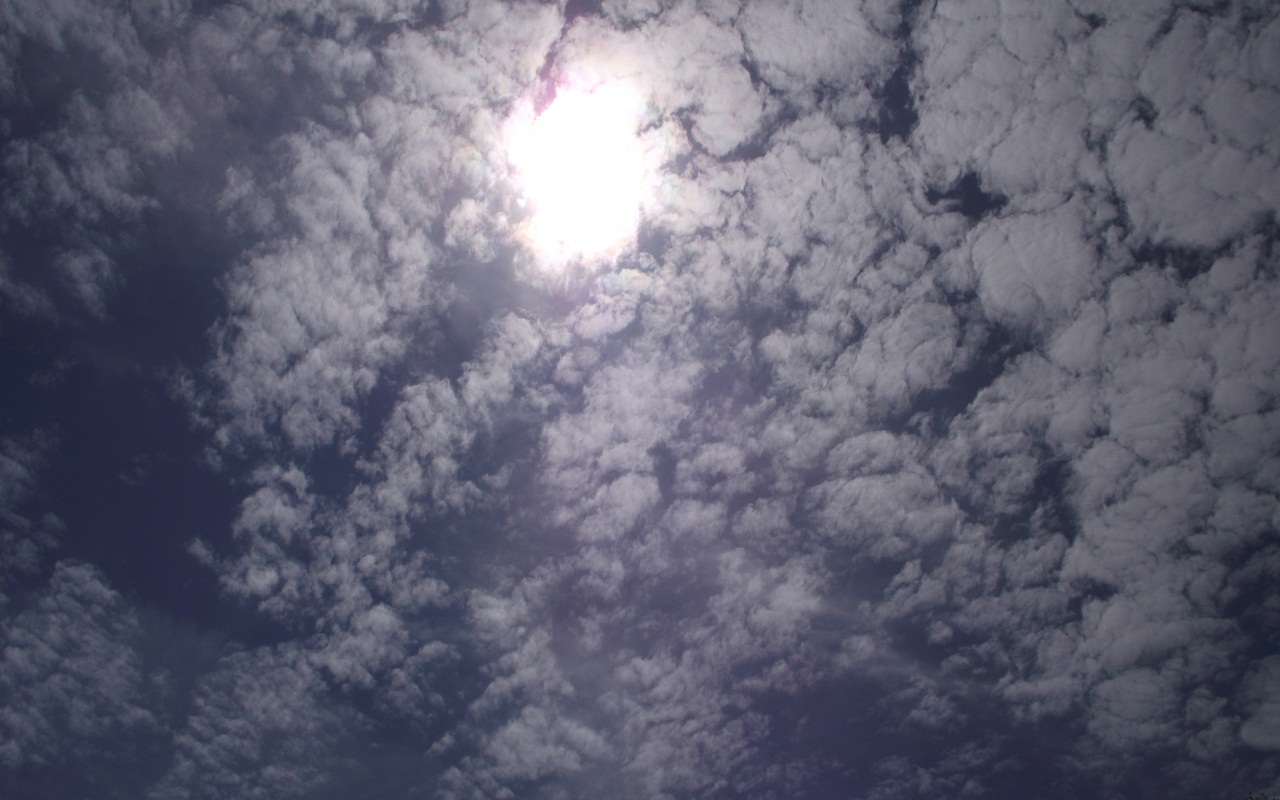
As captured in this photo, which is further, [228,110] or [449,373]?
[449,373]

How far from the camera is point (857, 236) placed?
23.2 ft

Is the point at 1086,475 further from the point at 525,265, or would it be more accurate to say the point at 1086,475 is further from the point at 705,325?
the point at 525,265

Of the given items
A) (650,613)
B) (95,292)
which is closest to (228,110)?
(95,292)

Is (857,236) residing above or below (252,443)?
above

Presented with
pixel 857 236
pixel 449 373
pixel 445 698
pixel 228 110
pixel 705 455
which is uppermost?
pixel 228 110

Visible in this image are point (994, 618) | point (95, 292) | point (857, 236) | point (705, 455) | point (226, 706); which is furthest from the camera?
point (226, 706)

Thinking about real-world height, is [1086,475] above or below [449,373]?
below

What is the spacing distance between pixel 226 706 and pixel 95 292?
9.62 metres

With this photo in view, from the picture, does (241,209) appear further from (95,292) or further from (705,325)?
(705,325)

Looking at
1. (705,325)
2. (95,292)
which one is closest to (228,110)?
(95,292)

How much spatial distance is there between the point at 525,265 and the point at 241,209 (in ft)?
14.0

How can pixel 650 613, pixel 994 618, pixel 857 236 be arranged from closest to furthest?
pixel 857 236 < pixel 994 618 < pixel 650 613

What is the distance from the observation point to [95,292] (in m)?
8.25

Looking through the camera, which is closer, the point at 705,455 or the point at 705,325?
the point at 705,325
